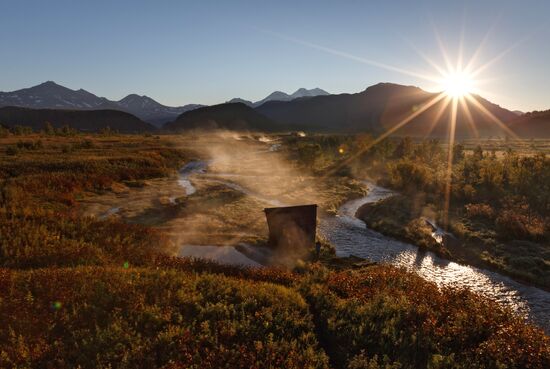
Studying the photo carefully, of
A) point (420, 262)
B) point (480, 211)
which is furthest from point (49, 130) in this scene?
point (420, 262)

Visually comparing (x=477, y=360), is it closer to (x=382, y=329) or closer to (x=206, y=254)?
(x=382, y=329)

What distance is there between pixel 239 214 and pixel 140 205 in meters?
9.90

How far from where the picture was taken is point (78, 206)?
32188mm

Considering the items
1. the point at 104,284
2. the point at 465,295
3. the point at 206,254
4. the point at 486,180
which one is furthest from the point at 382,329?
the point at 486,180

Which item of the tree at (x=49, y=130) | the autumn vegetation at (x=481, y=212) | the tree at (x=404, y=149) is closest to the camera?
the autumn vegetation at (x=481, y=212)

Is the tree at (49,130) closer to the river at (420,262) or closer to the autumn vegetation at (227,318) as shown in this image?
the autumn vegetation at (227,318)

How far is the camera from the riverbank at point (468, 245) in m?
21.0

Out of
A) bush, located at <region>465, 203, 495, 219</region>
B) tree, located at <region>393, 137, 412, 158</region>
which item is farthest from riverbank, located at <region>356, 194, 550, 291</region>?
tree, located at <region>393, 137, 412, 158</region>

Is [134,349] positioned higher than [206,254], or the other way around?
[134,349]

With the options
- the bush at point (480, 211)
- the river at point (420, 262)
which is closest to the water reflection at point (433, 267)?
the river at point (420, 262)

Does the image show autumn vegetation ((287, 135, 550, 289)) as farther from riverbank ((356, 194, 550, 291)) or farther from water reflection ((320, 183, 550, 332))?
water reflection ((320, 183, 550, 332))

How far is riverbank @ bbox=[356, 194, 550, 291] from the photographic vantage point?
21.0 m

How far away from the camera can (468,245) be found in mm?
25719

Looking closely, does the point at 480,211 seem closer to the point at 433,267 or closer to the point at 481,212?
the point at 481,212
